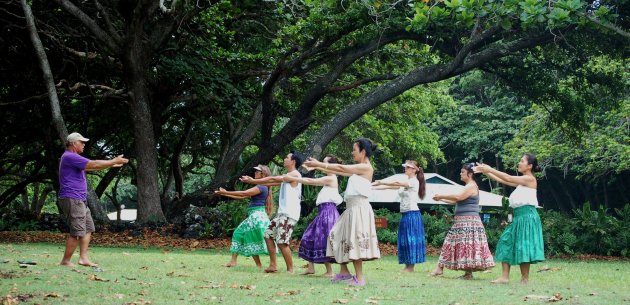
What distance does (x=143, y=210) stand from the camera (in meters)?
21.3

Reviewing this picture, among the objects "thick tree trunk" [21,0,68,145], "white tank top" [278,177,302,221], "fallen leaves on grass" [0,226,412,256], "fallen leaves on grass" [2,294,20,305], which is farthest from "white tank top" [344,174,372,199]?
"thick tree trunk" [21,0,68,145]

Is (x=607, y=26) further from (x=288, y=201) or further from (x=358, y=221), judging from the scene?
(x=358, y=221)

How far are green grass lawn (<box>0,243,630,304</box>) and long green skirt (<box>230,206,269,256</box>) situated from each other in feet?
1.10

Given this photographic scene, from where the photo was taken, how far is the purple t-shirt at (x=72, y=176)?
11828mm

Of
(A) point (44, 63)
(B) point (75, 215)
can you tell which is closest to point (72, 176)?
(B) point (75, 215)

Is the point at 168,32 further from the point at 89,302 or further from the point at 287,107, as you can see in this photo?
the point at 89,302

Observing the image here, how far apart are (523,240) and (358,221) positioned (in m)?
2.46

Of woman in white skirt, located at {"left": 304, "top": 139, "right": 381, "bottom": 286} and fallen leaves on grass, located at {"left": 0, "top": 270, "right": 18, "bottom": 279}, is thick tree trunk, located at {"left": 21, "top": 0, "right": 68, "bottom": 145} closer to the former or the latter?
fallen leaves on grass, located at {"left": 0, "top": 270, "right": 18, "bottom": 279}

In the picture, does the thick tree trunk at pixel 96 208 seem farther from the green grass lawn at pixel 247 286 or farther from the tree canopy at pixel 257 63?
the green grass lawn at pixel 247 286

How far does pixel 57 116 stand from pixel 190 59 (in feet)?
12.5

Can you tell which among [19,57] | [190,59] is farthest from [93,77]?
[190,59]

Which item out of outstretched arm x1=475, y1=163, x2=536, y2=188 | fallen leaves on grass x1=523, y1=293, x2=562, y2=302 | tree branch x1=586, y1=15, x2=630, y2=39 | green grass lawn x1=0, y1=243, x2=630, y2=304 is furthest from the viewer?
tree branch x1=586, y1=15, x2=630, y2=39

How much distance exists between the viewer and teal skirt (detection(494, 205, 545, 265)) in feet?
38.5

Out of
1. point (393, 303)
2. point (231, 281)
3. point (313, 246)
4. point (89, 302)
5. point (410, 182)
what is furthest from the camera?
point (410, 182)
